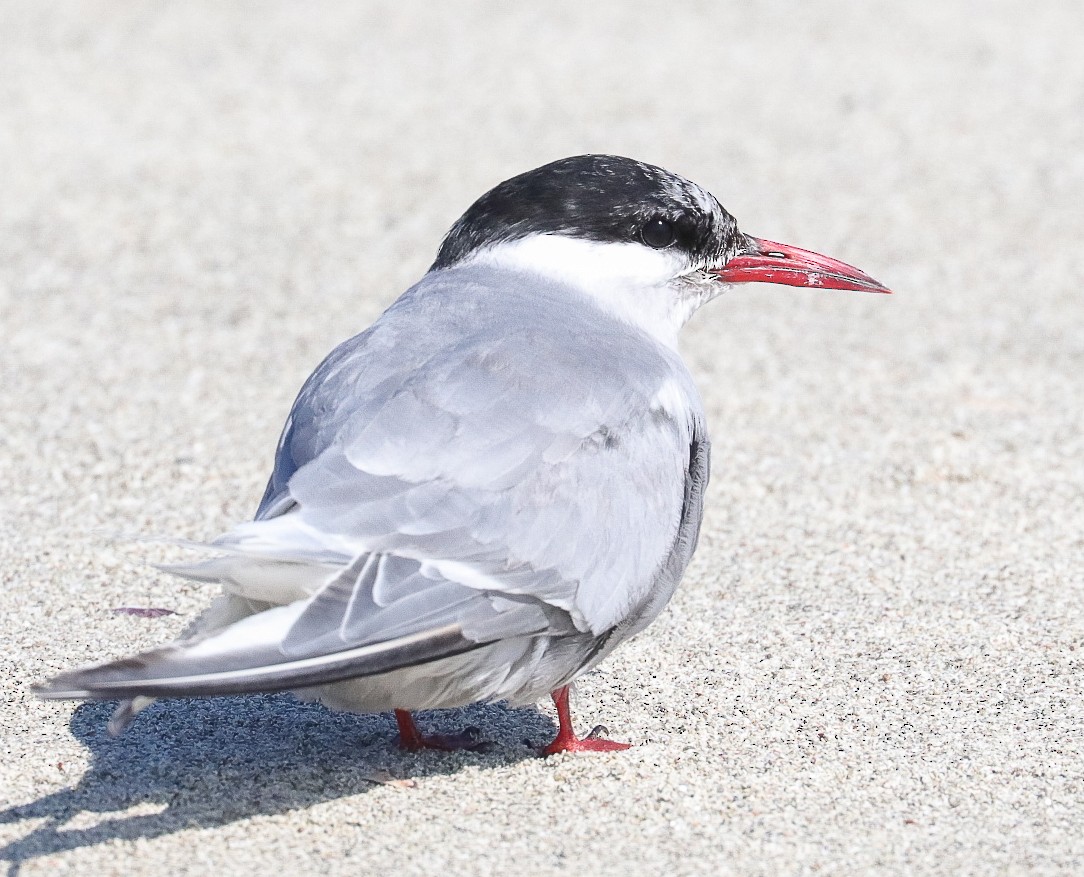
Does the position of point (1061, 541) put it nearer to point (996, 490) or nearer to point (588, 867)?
point (996, 490)

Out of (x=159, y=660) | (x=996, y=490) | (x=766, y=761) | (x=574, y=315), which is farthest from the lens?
(x=996, y=490)

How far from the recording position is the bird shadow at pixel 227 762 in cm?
284

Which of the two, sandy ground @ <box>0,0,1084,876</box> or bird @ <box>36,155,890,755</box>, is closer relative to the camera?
bird @ <box>36,155,890,755</box>

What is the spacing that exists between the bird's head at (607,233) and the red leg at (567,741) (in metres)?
0.98

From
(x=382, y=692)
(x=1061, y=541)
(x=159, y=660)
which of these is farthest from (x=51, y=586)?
(x=1061, y=541)

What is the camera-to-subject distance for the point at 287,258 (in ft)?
21.5

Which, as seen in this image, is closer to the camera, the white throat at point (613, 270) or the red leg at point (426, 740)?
the red leg at point (426, 740)

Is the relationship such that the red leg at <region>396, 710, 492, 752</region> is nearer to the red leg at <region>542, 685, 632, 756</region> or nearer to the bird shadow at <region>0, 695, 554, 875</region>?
the bird shadow at <region>0, 695, 554, 875</region>

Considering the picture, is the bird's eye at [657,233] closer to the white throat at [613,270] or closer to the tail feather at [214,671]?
the white throat at [613,270]

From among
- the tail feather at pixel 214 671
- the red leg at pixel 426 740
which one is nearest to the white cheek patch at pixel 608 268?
the red leg at pixel 426 740

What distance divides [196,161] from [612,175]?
4.23 metres

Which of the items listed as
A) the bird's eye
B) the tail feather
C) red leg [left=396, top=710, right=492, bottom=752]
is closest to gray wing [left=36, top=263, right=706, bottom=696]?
the tail feather

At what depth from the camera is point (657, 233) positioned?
375 centimetres

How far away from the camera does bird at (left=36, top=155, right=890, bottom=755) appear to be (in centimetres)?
256
